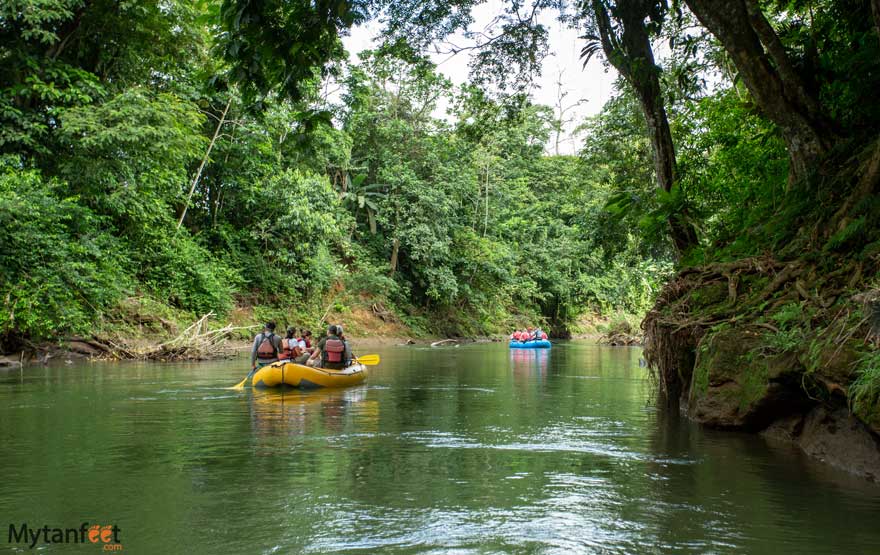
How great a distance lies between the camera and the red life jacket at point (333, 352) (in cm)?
1480

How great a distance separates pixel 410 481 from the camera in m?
6.44

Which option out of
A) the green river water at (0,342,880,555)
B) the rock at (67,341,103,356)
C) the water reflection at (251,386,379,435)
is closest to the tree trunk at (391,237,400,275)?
the rock at (67,341,103,356)

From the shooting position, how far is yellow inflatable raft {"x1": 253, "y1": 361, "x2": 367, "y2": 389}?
1343 cm

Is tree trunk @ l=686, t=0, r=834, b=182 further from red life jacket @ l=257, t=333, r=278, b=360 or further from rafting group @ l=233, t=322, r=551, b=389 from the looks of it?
red life jacket @ l=257, t=333, r=278, b=360

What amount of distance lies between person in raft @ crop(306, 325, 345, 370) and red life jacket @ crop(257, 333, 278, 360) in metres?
0.83

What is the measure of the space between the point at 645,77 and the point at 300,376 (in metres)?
7.87

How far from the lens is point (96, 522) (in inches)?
202

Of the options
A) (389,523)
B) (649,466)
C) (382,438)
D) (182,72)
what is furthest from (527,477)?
(182,72)

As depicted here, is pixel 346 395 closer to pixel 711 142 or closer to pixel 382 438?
pixel 382 438

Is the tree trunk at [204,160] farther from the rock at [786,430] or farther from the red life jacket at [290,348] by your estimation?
the rock at [786,430]

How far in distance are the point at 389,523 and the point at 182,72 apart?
2415cm

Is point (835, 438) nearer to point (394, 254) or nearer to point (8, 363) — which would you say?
point (8, 363)

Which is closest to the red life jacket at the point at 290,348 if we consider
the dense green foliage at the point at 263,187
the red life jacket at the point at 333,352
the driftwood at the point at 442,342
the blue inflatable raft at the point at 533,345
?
the red life jacket at the point at 333,352

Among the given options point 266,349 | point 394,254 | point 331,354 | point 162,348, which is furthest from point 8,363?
point 394,254
